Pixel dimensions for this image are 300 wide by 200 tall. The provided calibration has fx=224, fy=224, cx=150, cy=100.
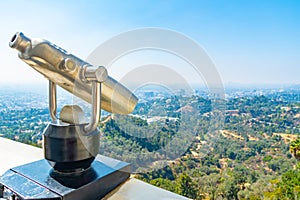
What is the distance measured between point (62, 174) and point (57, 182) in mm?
52

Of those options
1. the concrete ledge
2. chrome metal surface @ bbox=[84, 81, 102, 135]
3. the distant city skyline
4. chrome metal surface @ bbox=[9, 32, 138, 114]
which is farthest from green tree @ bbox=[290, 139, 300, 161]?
chrome metal surface @ bbox=[84, 81, 102, 135]

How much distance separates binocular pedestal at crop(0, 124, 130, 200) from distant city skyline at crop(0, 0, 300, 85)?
493 millimetres

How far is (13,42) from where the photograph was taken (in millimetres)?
703

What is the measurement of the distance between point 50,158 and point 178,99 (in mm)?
543

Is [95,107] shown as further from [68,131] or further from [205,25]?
[205,25]

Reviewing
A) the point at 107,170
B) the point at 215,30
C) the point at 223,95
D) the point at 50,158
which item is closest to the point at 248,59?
the point at 215,30

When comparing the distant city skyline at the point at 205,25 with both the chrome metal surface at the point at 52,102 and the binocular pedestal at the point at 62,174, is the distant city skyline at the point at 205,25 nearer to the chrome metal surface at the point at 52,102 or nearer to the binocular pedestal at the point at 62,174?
the chrome metal surface at the point at 52,102

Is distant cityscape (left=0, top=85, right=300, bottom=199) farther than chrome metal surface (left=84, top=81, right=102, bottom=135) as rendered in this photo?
Yes

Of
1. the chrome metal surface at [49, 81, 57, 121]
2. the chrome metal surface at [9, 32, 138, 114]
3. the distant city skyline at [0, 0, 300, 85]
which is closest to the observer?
the chrome metal surface at [9, 32, 138, 114]

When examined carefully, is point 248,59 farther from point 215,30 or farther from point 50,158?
point 50,158

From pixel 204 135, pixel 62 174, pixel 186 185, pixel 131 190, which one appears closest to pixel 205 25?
pixel 204 135

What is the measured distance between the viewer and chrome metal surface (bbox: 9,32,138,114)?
0.71 meters

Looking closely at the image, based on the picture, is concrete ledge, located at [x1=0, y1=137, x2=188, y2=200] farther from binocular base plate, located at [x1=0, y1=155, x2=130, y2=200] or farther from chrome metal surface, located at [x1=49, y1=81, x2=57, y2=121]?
chrome metal surface, located at [x1=49, y1=81, x2=57, y2=121]

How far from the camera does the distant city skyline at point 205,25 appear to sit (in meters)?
1.30
